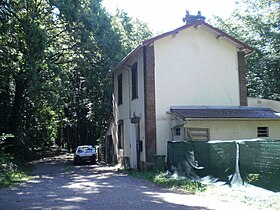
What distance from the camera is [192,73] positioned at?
2114 cm

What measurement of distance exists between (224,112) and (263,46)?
1349 cm

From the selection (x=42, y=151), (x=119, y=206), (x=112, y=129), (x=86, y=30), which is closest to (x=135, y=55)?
(x=86, y=30)

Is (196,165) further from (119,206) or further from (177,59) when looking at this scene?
(177,59)

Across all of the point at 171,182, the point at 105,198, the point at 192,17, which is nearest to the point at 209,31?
the point at 192,17

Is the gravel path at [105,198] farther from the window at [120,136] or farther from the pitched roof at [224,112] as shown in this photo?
the window at [120,136]

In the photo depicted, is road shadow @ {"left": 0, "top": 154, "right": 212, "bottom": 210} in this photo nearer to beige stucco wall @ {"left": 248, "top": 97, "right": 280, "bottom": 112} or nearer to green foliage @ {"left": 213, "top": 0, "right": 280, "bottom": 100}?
beige stucco wall @ {"left": 248, "top": 97, "right": 280, "bottom": 112}

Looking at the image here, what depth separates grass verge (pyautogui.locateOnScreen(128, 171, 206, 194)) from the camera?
13175 millimetres

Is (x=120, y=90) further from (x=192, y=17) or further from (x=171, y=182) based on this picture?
(x=171, y=182)

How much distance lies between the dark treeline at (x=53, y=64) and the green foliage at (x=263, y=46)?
34.1 feet

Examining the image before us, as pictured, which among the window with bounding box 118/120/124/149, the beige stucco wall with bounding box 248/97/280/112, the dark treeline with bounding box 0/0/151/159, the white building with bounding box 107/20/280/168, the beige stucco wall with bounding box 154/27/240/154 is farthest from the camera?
the window with bounding box 118/120/124/149

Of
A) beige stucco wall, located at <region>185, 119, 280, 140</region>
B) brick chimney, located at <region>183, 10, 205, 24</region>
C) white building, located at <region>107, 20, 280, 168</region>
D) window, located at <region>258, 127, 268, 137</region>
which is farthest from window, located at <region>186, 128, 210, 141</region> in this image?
brick chimney, located at <region>183, 10, 205, 24</region>

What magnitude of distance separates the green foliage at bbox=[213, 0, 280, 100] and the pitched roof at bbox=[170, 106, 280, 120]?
9.80m

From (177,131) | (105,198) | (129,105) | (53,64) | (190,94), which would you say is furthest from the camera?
(53,64)

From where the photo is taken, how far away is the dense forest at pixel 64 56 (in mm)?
18156
